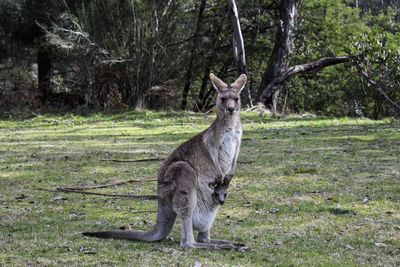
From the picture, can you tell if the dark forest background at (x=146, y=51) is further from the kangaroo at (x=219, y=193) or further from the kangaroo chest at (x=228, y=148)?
the kangaroo at (x=219, y=193)

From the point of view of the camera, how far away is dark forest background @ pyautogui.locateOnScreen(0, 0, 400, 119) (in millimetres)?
19672

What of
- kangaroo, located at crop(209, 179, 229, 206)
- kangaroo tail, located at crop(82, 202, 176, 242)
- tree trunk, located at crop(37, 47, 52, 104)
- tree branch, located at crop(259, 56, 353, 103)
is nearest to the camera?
kangaroo, located at crop(209, 179, 229, 206)

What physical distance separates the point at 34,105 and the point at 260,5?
926 cm

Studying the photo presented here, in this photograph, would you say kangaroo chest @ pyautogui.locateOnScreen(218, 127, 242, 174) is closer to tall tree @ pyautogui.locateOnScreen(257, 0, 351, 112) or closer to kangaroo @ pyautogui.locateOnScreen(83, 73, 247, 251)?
kangaroo @ pyautogui.locateOnScreen(83, 73, 247, 251)

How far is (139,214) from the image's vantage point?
707 centimetres

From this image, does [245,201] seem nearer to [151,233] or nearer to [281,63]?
[151,233]

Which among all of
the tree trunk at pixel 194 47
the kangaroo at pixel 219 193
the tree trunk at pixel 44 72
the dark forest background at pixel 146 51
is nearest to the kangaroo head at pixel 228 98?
the kangaroo at pixel 219 193

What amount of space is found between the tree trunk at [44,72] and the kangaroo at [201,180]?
16.8 meters

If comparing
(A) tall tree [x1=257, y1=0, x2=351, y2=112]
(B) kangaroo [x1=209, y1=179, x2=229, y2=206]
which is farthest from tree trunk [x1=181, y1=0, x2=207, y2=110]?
(B) kangaroo [x1=209, y1=179, x2=229, y2=206]

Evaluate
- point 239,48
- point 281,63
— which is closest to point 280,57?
point 281,63

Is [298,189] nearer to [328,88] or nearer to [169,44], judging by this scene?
[169,44]

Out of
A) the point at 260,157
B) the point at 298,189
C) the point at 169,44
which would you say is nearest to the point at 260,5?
the point at 169,44

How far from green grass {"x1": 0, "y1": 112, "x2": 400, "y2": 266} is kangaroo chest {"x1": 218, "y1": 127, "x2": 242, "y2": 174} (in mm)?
802

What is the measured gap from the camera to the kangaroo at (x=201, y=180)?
5281 mm
